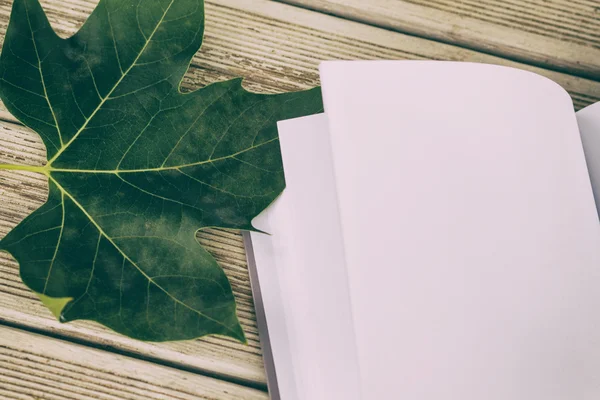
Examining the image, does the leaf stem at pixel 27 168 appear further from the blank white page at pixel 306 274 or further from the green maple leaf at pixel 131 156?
the blank white page at pixel 306 274

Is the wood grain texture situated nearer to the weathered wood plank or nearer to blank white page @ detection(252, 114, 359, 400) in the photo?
blank white page @ detection(252, 114, 359, 400)

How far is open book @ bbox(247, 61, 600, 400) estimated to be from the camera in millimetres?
299

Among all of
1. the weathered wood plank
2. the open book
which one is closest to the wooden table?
the weathered wood plank

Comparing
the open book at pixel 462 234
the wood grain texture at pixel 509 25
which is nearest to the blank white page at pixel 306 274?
the open book at pixel 462 234

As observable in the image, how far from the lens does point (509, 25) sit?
43 centimetres

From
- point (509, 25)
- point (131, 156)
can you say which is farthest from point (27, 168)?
point (509, 25)

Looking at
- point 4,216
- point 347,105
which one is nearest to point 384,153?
point 347,105

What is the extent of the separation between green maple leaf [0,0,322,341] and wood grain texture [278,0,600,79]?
0.16 metres

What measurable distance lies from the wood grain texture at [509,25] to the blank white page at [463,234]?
0.12 metres

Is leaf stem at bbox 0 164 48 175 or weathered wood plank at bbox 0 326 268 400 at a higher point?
leaf stem at bbox 0 164 48 175

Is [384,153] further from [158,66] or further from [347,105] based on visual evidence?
[158,66]

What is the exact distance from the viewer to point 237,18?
41 cm

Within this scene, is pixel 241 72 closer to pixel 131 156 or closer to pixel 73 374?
pixel 131 156

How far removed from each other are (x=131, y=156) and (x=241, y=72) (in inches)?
4.7
